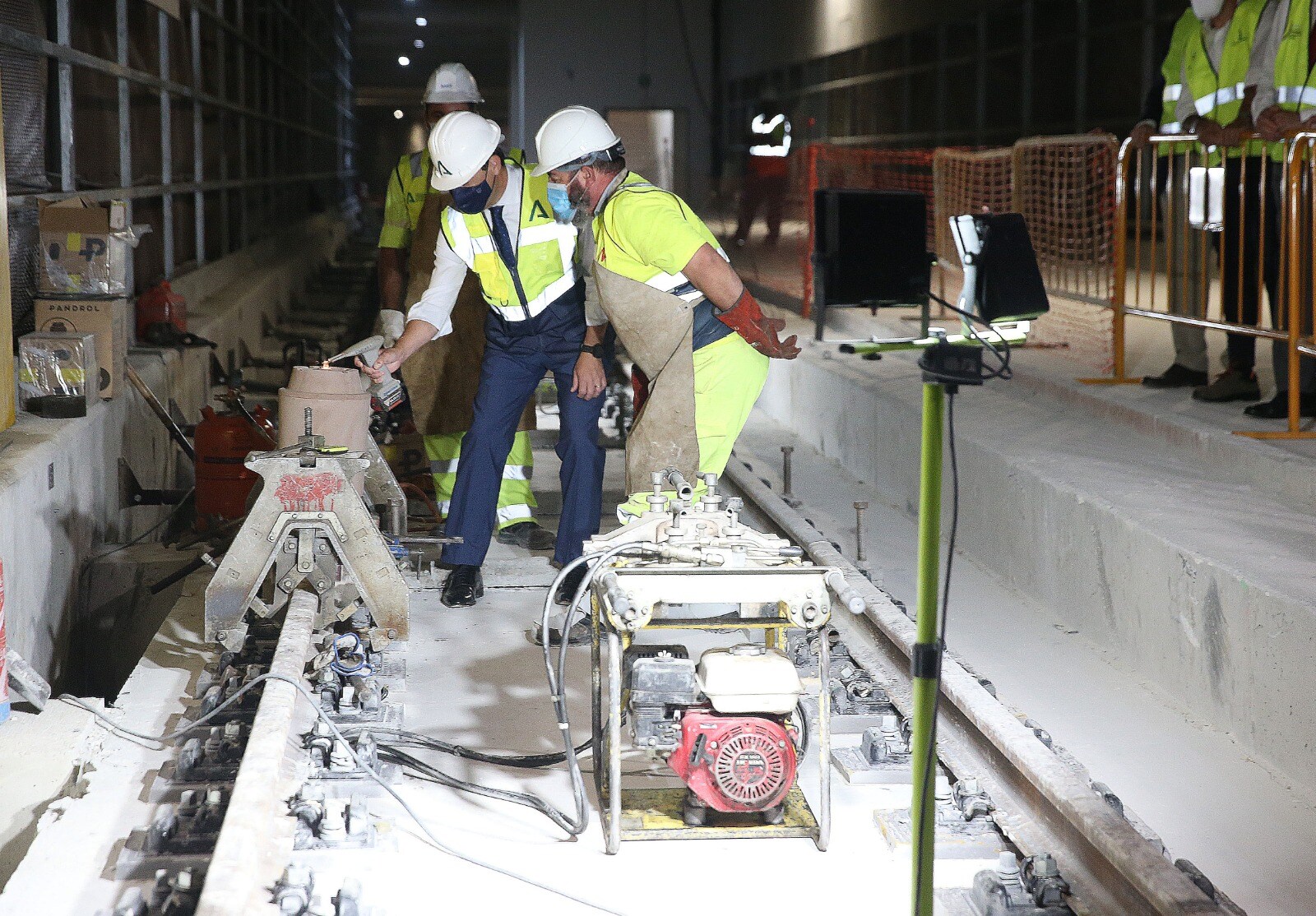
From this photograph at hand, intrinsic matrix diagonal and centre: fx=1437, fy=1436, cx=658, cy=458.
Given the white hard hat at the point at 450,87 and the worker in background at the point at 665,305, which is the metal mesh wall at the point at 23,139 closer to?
the white hard hat at the point at 450,87

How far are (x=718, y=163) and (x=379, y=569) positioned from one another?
27.4 meters

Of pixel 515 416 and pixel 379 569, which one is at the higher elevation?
pixel 515 416

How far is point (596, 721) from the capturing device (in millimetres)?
3814

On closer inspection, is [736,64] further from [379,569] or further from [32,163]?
[379,569]

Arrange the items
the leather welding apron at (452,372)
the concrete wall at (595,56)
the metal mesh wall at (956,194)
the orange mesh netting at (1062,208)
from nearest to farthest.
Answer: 1. the leather welding apron at (452,372)
2. the orange mesh netting at (1062,208)
3. the metal mesh wall at (956,194)
4. the concrete wall at (595,56)

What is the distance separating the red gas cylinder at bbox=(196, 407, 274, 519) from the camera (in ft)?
21.8

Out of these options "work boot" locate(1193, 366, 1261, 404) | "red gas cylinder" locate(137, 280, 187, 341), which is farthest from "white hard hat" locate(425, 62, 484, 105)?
"work boot" locate(1193, 366, 1261, 404)

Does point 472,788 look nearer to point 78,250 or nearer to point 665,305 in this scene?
point 665,305

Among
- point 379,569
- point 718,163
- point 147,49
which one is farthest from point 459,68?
point 718,163

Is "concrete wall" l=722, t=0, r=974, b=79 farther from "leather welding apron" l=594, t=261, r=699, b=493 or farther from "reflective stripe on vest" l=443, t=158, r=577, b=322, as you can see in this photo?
"leather welding apron" l=594, t=261, r=699, b=493

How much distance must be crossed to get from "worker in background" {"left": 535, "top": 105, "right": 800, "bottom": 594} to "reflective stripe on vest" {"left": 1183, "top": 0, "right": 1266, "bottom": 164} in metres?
3.21

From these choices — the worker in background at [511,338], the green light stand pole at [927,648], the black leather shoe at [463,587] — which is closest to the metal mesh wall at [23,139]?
the worker in background at [511,338]

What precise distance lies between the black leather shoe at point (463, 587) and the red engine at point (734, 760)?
97.0 inches

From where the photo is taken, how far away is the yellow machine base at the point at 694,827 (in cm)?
356
